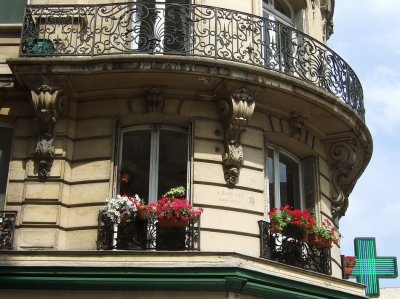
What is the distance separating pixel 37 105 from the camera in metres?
12.4

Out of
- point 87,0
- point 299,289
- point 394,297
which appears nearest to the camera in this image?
point 299,289

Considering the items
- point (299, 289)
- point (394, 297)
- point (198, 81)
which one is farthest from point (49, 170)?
point (394, 297)

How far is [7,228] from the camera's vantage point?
477 inches

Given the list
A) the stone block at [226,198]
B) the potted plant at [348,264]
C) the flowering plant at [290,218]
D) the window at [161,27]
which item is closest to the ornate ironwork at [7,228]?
the stone block at [226,198]

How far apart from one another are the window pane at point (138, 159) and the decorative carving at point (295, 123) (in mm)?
2621

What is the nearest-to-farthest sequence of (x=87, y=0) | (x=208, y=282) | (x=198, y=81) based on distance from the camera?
(x=208, y=282)
(x=198, y=81)
(x=87, y=0)

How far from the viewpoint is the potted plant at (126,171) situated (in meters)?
12.7

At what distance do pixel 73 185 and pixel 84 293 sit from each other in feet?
6.63

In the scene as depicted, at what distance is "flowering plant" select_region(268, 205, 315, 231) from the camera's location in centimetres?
1255

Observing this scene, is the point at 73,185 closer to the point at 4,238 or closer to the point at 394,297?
the point at 4,238

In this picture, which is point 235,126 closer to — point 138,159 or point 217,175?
point 217,175

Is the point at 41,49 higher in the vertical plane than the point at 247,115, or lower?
higher

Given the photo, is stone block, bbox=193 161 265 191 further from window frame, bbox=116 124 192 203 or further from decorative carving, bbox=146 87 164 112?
decorative carving, bbox=146 87 164 112

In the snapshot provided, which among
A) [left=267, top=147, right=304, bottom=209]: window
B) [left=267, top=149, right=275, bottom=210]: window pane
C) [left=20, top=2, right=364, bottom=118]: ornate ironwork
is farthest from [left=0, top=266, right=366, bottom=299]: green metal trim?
[left=20, top=2, right=364, bottom=118]: ornate ironwork
